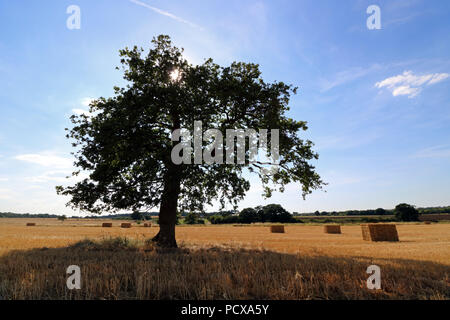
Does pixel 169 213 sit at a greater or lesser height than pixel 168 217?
greater

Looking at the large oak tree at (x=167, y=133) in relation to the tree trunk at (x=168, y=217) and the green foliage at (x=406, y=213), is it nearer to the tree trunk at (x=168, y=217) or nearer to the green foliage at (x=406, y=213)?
the tree trunk at (x=168, y=217)

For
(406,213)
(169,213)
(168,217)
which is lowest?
(406,213)

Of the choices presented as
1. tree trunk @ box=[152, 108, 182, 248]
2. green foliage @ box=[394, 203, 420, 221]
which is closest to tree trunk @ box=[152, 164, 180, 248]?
tree trunk @ box=[152, 108, 182, 248]

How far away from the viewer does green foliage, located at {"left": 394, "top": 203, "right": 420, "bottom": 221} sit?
10007 cm

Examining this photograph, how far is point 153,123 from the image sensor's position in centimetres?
1673

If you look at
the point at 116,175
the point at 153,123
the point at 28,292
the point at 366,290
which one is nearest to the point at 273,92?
the point at 153,123

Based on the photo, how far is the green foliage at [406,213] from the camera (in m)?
100

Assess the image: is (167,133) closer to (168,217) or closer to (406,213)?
(168,217)

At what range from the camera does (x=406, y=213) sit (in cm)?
10081

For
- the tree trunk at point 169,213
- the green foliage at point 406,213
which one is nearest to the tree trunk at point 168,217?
the tree trunk at point 169,213

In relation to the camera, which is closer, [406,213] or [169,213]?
[169,213]

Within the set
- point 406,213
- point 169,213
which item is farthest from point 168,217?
point 406,213

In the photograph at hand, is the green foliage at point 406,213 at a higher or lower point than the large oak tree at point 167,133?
lower

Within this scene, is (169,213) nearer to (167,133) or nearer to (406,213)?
(167,133)
